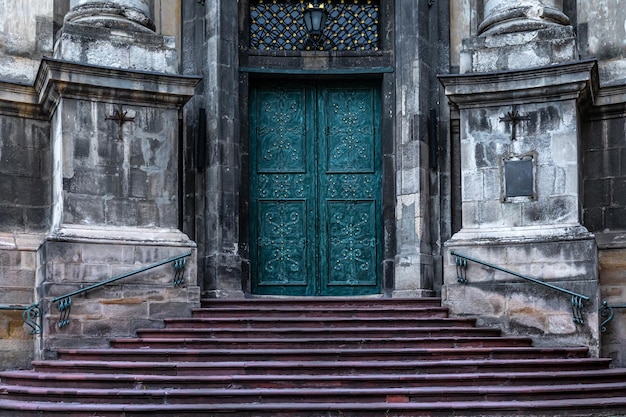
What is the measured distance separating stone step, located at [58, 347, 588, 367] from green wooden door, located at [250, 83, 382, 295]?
3.33m

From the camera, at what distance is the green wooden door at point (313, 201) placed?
15781 mm

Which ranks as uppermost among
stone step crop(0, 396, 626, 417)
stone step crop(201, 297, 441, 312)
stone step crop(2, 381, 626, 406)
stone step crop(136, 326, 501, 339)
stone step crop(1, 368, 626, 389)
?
stone step crop(201, 297, 441, 312)

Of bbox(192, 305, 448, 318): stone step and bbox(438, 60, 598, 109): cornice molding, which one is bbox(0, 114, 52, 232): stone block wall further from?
bbox(438, 60, 598, 109): cornice molding

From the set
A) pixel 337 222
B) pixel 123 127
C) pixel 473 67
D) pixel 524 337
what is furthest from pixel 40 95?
pixel 524 337

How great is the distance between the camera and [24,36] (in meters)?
15.0

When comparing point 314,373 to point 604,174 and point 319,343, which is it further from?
point 604,174

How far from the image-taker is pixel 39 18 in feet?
49.5

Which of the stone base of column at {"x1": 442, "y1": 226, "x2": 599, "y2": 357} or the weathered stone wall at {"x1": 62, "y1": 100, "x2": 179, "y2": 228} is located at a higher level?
the weathered stone wall at {"x1": 62, "y1": 100, "x2": 179, "y2": 228}

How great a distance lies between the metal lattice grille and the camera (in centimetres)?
1612

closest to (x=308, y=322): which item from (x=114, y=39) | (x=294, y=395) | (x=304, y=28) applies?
(x=294, y=395)

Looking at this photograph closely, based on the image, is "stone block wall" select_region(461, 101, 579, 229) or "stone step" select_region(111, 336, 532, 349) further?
"stone block wall" select_region(461, 101, 579, 229)

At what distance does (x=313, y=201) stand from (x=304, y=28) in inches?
97.2

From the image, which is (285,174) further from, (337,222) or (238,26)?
(238,26)

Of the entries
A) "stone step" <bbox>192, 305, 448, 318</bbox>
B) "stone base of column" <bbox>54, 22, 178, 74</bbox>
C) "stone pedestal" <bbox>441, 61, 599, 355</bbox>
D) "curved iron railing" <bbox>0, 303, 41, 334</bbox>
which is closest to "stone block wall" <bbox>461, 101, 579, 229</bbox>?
"stone pedestal" <bbox>441, 61, 599, 355</bbox>
